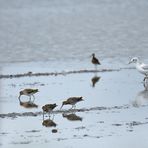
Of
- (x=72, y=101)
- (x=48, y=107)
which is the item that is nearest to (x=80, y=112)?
(x=72, y=101)

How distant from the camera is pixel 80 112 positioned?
1681 centimetres

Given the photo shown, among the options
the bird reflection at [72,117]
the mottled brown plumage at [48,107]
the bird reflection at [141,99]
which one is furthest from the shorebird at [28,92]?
the bird reflection at [141,99]

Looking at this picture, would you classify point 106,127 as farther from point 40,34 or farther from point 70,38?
point 40,34

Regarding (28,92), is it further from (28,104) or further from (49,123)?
(49,123)

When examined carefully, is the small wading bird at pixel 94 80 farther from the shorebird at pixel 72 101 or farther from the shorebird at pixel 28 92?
the shorebird at pixel 72 101

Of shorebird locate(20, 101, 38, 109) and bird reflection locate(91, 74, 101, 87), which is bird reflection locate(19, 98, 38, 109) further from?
bird reflection locate(91, 74, 101, 87)

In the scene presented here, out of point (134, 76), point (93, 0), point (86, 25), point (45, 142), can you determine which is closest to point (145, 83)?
point (134, 76)

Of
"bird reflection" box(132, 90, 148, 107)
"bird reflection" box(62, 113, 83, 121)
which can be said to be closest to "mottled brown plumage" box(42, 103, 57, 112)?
"bird reflection" box(62, 113, 83, 121)

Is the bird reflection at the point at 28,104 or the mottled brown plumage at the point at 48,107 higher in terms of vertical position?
the bird reflection at the point at 28,104

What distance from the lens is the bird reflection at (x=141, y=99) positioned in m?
17.6

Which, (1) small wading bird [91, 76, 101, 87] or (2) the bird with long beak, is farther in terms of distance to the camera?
(1) small wading bird [91, 76, 101, 87]

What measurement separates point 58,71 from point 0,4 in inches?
1205

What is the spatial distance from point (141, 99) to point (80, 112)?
2.10m

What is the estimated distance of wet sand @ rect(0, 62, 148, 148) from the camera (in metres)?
14.2
